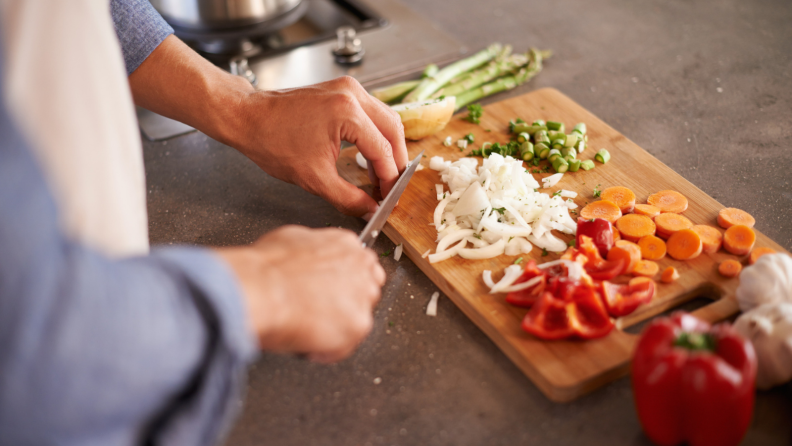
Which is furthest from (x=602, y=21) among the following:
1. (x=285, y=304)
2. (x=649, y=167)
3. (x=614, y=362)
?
(x=285, y=304)

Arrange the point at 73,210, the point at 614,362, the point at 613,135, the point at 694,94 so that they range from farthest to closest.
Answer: the point at 694,94
the point at 613,135
the point at 614,362
the point at 73,210

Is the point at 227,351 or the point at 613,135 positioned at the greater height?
the point at 227,351

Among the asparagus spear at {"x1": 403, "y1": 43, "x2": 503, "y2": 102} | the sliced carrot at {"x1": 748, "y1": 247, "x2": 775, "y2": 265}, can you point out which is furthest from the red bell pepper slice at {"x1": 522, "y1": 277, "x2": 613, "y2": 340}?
the asparagus spear at {"x1": 403, "y1": 43, "x2": 503, "y2": 102}

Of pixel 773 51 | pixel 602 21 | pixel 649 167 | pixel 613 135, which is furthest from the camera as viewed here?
pixel 602 21

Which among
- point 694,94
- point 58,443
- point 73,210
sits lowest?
point 694,94

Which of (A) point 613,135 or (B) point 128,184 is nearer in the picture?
(B) point 128,184

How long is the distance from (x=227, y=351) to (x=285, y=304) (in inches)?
4.1

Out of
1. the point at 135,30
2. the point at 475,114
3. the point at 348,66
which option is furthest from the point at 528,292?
the point at 348,66

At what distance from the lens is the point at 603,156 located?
1495 mm

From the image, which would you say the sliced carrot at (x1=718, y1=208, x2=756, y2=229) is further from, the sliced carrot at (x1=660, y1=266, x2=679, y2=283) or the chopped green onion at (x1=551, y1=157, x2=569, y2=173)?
the chopped green onion at (x1=551, y1=157, x2=569, y2=173)

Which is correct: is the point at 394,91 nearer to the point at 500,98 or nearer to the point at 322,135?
the point at 500,98

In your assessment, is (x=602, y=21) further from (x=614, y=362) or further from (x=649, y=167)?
(x=614, y=362)

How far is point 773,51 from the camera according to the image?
203 cm

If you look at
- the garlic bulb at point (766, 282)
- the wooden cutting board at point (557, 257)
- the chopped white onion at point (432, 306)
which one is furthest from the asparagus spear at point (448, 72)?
the garlic bulb at point (766, 282)
